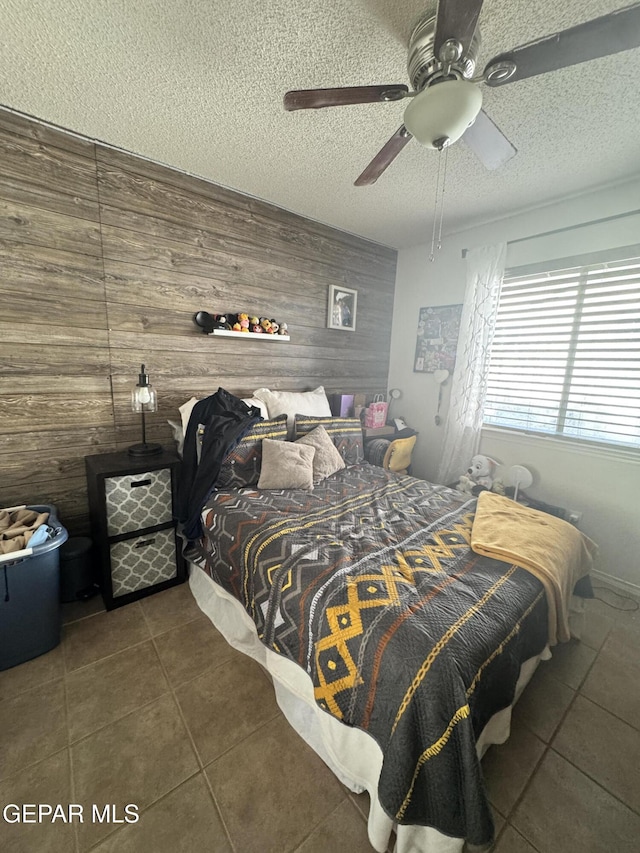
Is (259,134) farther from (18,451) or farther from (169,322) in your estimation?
(18,451)

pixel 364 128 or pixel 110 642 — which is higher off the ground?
pixel 364 128

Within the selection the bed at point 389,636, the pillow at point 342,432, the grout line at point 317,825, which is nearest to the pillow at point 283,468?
the bed at point 389,636

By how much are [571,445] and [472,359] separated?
3.26 ft

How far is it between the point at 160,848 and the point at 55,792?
418 mm

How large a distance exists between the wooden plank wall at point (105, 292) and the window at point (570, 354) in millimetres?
1911

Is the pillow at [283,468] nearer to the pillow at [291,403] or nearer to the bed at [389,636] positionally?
the bed at [389,636]

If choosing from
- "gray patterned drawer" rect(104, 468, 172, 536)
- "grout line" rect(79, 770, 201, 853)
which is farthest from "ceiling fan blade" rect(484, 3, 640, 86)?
"grout line" rect(79, 770, 201, 853)

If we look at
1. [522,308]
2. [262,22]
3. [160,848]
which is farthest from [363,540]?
[522,308]

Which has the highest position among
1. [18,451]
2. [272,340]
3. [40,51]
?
[40,51]

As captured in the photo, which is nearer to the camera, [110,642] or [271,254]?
[110,642]

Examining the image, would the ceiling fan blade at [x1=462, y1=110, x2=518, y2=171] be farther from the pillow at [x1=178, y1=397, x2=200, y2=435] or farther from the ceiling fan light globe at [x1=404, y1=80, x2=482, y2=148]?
the pillow at [x1=178, y1=397, x2=200, y2=435]

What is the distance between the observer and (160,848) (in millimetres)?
961

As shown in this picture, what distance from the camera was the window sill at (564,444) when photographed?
2.21 meters

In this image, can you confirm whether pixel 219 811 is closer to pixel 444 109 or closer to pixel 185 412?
pixel 185 412
